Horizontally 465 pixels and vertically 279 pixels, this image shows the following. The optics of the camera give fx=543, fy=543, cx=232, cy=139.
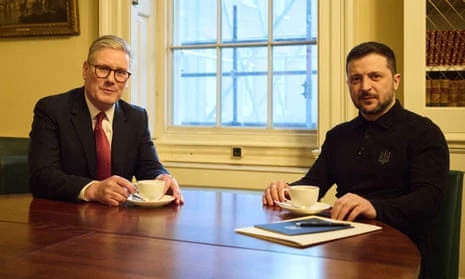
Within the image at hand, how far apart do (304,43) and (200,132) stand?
31.8 inches

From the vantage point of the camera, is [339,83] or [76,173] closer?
[76,173]

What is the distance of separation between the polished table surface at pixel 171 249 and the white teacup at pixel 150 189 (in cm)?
5

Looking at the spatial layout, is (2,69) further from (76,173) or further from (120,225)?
(120,225)

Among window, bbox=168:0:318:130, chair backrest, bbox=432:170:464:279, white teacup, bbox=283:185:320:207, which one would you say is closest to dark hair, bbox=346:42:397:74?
chair backrest, bbox=432:170:464:279

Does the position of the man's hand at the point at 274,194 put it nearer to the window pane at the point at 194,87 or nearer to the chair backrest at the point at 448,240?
the chair backrest at the point at 448,240

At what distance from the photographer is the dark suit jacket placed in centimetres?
A: 177

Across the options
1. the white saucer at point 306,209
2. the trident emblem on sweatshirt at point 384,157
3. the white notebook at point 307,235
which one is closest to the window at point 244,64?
the trident emblem on sweatshirt at point 384,157

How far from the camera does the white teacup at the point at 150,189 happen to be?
5.22 feet

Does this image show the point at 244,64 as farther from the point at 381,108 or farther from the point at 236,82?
the point at 381,108

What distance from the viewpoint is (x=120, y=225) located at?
135 centimetres

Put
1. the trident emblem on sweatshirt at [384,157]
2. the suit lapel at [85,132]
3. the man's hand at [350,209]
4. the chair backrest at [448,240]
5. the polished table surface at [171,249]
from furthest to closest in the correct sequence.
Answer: the suit lapel at [85,132] < the trident emblem on sweatshirt at [384,157] < the chair backrest at [448,240] < the man's hand at [350,209] < the polished table surface at [171,249]

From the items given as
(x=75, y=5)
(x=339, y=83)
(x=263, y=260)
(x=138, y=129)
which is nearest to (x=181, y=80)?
(x=75, y=5)

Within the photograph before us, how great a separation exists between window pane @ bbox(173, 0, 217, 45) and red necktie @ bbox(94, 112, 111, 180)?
1.42m

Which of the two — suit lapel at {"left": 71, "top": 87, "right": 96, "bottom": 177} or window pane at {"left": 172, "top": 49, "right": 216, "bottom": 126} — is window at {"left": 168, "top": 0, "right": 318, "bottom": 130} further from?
suit lapel at {"left": 71, "top": 87, "right": 96, "bottom": 177}
